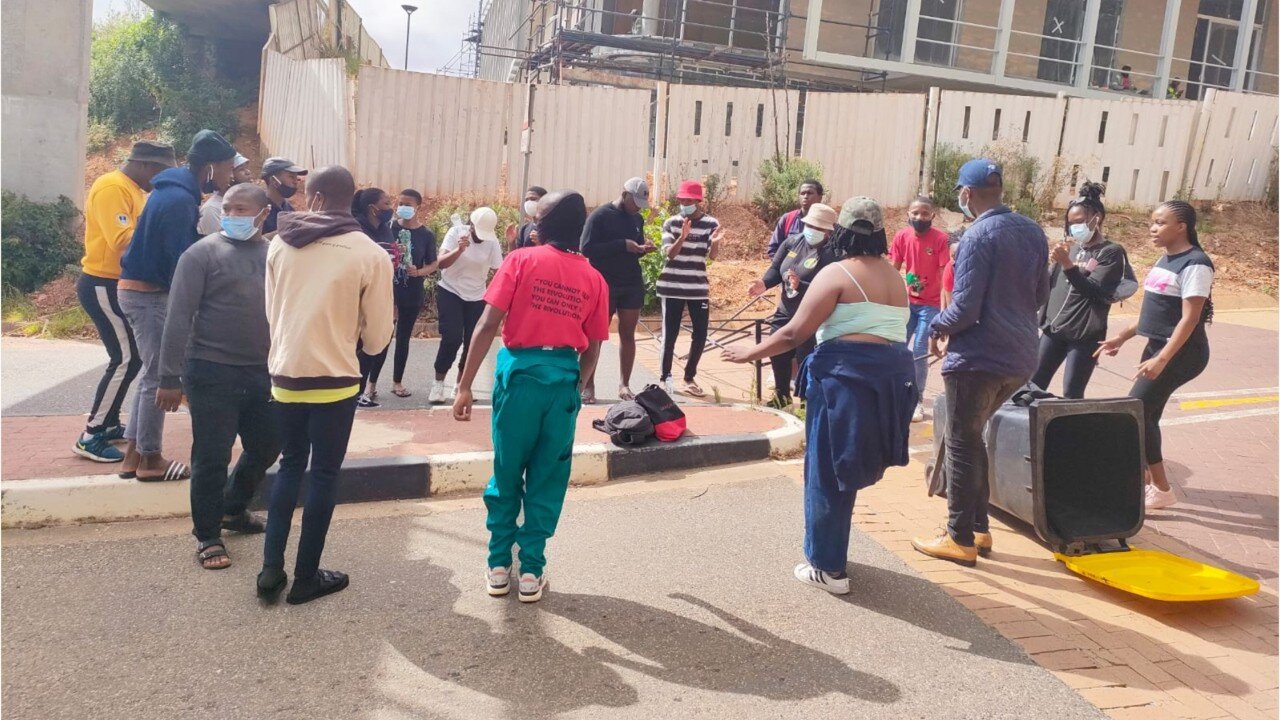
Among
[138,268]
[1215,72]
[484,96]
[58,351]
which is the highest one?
[1215,72]

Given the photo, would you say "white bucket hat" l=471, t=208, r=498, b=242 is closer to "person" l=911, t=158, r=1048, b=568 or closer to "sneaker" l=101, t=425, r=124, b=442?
"sneaker" l=101, t=425, r=124, b=442

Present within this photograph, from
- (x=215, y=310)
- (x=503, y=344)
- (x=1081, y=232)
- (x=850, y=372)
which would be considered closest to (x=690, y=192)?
(x=1081, y=232)

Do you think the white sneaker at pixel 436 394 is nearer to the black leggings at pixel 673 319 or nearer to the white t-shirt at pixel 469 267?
the white t-shirt at pixel 469 267

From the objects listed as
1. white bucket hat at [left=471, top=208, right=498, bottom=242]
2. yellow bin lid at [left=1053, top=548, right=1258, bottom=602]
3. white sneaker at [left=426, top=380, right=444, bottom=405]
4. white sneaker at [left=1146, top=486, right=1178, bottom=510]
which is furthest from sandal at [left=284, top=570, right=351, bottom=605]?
white sneaker at [left=1146, top=486, right=1178, bottom=510]

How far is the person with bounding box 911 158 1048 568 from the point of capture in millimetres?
4637

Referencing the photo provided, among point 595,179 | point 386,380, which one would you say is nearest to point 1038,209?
point 595,179

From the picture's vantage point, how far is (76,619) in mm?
3816

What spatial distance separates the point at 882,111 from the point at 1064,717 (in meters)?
14.8

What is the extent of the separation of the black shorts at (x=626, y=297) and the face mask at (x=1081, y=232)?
320 centimetres

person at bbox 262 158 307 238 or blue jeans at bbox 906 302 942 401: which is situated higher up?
person at bbox 262 158 307 238

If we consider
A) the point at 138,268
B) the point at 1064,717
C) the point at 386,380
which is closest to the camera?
the point at 1064,717

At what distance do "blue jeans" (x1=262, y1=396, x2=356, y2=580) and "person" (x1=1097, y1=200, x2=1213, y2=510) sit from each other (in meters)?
4.48

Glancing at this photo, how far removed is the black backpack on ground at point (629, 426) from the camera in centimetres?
621

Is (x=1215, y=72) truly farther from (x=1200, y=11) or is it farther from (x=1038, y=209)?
(x=1038, y=209)
